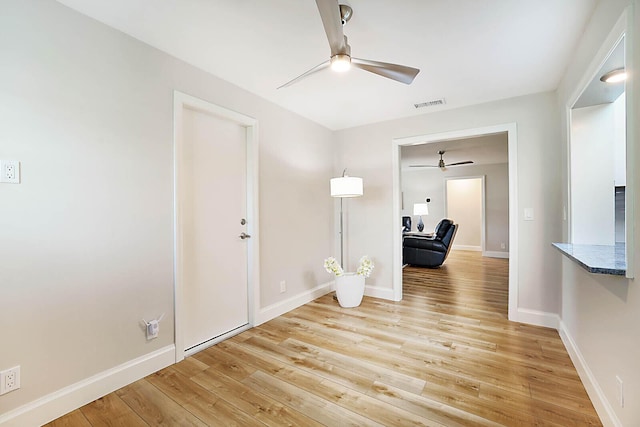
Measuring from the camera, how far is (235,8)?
176 centimetres

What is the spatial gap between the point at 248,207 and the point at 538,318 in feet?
10.7

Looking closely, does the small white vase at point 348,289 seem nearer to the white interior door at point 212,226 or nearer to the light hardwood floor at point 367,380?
the light hardwood floor at point 367,380

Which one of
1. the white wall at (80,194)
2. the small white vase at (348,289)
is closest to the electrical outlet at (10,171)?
the white wall at (80,194)

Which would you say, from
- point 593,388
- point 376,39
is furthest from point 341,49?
point 593,388

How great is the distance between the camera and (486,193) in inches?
307

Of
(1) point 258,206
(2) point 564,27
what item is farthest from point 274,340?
(2) point 564,27

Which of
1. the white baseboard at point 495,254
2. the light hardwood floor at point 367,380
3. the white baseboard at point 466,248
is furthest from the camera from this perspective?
the white baseboard at point 466,248

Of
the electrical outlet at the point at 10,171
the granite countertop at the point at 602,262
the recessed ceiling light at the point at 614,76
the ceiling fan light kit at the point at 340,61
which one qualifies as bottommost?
the granite countertop at the point at 602,262

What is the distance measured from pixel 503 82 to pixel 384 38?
1506 millimetres

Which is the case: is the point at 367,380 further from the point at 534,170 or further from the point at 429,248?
the point at 429,248

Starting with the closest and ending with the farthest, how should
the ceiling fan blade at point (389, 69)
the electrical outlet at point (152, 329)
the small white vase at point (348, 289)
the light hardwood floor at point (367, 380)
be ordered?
the light hardwood floor at point (367, 380), the ceiling fan blade at point (389, 69), the electrical outlet at point (152, 329), the small white vase at point (348, 289)

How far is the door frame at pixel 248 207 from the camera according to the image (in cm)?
228

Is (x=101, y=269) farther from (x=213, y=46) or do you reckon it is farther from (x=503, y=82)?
(x=503, y=82)

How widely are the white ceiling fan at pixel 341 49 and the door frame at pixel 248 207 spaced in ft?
3.86
